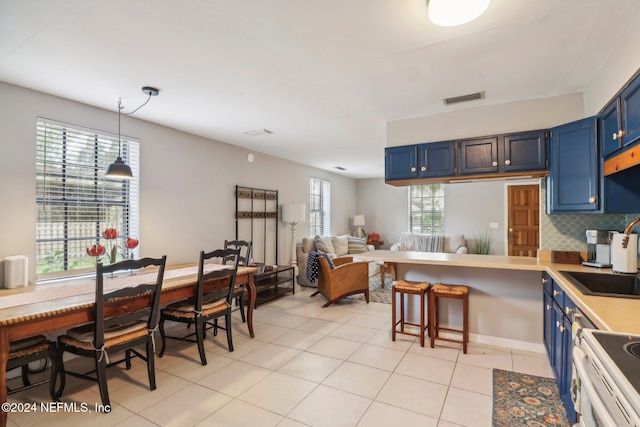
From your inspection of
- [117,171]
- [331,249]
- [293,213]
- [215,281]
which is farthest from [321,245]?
[117,171]

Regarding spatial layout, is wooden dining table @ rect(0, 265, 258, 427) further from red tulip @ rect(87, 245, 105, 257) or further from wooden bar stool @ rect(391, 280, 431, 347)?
wooden bar stool @ rect(391, 280, 431, 347)

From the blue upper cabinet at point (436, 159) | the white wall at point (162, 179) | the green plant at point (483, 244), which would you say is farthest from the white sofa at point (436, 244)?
the blue upper cabinet at point (436, 159)

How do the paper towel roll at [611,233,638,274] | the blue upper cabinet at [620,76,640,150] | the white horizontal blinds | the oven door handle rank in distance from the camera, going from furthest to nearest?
the white horizontal blinds, the paper towel roll at [611,233,638,274], the blue upper cabinet at [620,76,640,150], the oven door handle

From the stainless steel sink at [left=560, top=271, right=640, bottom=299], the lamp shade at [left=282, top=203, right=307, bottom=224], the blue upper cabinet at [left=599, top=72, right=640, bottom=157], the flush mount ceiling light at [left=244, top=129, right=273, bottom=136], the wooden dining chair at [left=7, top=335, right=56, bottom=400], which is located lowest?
the wooden dining chair at [left=7, top=335, right=56, bottom=400]

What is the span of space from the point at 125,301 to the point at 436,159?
10.5ft

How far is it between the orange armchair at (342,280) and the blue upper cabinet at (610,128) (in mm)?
3270

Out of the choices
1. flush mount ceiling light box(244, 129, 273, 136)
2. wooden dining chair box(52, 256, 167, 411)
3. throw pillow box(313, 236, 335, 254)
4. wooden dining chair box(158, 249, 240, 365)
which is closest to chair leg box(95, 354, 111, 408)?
wooden dining chair box(52, 256, 167, 411)

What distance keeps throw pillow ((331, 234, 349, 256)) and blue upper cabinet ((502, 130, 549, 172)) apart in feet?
14.0

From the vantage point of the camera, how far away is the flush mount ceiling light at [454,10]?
60.8 inches

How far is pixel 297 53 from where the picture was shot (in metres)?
2.21

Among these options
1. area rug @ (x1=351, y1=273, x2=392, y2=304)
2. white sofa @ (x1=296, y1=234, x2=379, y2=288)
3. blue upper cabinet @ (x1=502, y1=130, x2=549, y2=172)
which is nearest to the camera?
blue upper cabinet @ (x1=502, y1=130, x2=549, y2=172)

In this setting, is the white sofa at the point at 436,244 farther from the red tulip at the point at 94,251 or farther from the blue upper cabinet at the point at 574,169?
the red tulip at the point at 94,251

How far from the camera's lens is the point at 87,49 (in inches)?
84.0

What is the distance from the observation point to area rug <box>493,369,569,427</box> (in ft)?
6.69
